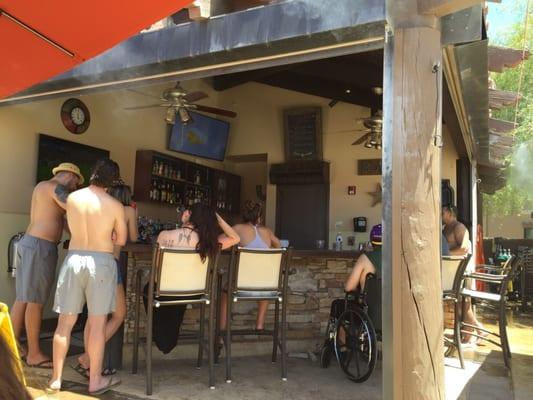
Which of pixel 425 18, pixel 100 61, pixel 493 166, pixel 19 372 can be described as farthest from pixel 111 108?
pixel 493 166

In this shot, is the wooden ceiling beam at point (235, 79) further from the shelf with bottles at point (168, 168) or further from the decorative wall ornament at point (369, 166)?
the decorative wall ornament at point (369, 166)

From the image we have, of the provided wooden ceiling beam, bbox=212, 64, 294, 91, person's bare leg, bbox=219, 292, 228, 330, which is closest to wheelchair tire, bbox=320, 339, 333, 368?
person's bare leg, bbox=219, 292, 228, 330

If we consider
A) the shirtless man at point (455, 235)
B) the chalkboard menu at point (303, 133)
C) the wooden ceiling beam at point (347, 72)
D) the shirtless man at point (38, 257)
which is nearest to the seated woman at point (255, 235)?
the shirtless man at point (38, 257)

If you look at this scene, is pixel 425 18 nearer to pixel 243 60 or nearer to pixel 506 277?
pixel 243 60

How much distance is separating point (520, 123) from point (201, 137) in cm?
781

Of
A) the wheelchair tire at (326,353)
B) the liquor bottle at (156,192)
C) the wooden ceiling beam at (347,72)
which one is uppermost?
the wooden ceiling beam at (347,72)

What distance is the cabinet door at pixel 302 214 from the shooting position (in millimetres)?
8180

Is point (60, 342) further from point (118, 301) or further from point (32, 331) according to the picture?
point (32, 331)

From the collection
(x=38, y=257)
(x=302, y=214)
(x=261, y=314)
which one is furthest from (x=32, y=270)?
(x=302, y=214)

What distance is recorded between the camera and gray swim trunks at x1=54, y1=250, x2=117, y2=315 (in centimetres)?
312

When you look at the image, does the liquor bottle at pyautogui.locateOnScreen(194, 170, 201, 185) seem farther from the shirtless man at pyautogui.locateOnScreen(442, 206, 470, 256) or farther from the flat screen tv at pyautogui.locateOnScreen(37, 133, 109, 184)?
the shirtless man at pyautogui.locateOnScreen(442, 206, 470, 256)

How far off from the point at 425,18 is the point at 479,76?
1649mm

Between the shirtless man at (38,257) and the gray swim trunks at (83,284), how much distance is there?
0.73 metres

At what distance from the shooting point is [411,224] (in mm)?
2430
